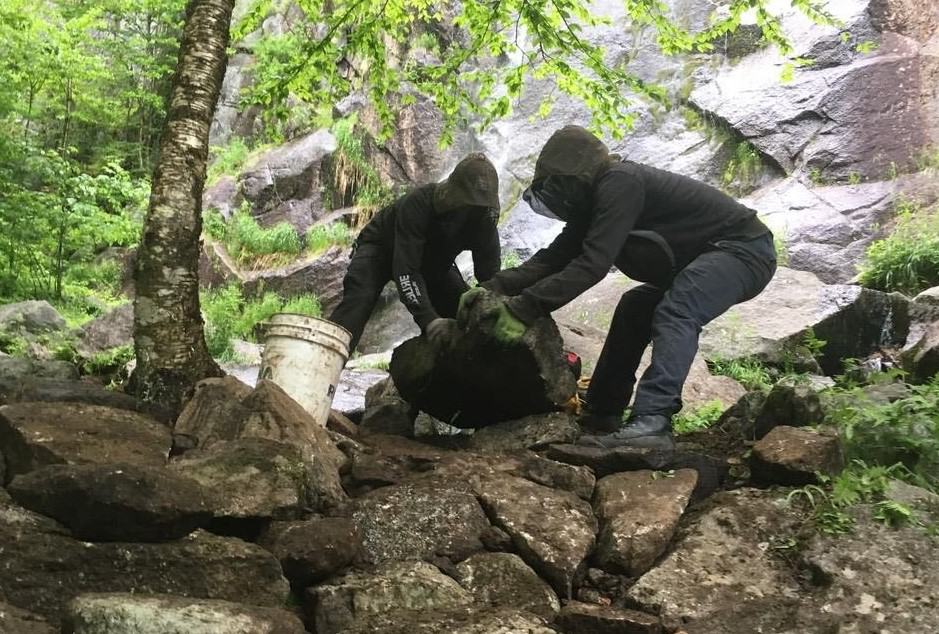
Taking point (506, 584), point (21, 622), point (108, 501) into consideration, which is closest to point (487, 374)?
point (506, 584)

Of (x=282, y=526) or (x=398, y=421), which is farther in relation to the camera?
(x=398, y=421)

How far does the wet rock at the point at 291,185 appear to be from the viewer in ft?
49.0

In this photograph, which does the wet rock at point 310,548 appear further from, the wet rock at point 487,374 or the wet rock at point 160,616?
the wet rock at point 487,374

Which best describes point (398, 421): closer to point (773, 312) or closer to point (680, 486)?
point (680, 486)

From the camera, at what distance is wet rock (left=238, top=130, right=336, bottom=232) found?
14.9 metres

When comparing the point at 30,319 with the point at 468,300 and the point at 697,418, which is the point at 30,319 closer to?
the point at 468,300

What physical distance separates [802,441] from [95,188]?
7.92 m

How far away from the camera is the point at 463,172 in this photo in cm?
467

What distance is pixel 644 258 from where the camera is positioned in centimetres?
420

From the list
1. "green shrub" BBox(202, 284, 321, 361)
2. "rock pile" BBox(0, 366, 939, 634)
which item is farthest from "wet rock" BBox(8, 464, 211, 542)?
"green shrub" BBox(202, 284, 321, 361)

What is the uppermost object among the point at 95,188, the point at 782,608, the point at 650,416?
the point at 95,188

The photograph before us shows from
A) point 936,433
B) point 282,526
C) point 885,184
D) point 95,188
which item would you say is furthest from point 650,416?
point 885,184

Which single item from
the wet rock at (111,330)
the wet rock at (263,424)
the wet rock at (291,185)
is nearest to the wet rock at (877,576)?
the wet rock at (263,424)

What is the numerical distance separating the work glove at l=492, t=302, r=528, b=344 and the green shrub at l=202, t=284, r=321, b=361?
630cm
